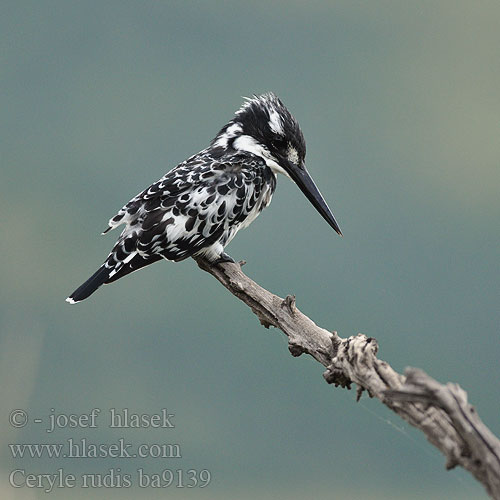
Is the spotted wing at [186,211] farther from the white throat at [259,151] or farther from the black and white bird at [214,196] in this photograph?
the white throat at [259,151]

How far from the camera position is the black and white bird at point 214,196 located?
2.61 m

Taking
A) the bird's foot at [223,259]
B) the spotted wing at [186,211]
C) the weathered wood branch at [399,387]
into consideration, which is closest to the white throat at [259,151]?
the spotted wing at [186,211]

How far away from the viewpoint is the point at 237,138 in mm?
2975

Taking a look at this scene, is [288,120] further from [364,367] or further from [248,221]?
[364,367]

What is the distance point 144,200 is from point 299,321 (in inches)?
35.5

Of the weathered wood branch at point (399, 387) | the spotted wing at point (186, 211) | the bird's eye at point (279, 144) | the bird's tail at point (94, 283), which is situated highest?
the bird's eye at point (279, 144)

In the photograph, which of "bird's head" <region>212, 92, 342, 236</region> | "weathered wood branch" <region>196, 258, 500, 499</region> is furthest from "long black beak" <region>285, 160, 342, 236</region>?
"weathered wood branch" <region>196, 258, 500, 499</region>

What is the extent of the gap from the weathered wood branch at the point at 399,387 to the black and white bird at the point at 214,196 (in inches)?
14.7

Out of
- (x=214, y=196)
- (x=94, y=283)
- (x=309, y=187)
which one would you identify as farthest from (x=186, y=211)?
(x=309, y=187)

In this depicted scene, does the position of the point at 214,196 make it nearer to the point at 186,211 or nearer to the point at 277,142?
the point at 186,211

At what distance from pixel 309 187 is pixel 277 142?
8.6 inches

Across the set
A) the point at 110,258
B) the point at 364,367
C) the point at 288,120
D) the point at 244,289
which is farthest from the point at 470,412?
the point at 288,120

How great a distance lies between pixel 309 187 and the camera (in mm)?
2900

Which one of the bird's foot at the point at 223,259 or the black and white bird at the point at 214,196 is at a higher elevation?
the black and white bird at the point at 214,196
